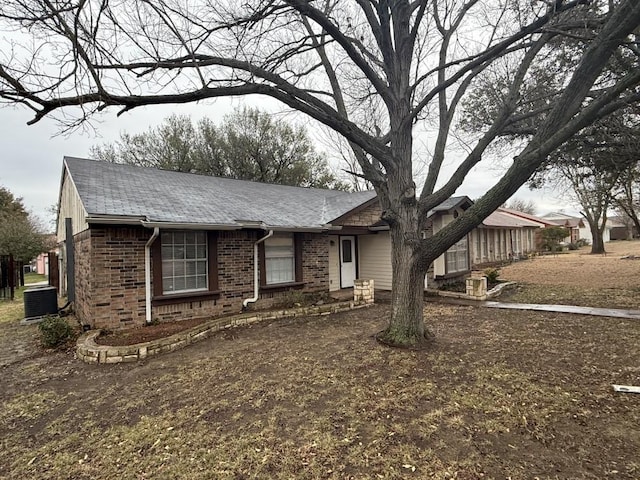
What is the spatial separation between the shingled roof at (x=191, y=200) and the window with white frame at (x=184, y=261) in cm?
58

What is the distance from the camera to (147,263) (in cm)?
749

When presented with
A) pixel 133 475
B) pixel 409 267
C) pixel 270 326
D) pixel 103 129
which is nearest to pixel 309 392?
pixel 133 475

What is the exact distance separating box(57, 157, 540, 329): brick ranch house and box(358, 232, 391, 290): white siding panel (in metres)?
0.04

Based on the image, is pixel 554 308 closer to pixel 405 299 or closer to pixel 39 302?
pixel 405 299

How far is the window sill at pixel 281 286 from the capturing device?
953 centimetres

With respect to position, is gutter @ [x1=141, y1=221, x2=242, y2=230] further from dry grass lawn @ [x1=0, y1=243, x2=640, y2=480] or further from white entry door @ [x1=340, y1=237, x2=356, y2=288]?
white entry door @ [x1=340, y1=237, x2=356, y2=288]

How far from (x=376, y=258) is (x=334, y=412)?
30.7 feet

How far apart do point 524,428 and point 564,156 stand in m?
9.75

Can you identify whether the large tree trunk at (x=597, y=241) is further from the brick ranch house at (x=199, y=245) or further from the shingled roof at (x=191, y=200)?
the shingled roof at (x=191, y=200)

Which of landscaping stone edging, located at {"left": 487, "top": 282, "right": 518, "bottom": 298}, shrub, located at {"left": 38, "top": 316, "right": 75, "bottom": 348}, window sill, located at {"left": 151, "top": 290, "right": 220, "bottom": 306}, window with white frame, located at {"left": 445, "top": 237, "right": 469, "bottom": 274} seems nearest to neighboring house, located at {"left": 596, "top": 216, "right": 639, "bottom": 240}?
window with white frame, located at {"left": 445, "top": 237, "right": 469, "bottom": 274}

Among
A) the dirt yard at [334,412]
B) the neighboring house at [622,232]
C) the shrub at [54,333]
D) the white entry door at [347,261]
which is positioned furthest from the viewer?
the neighboring house at [622,232]

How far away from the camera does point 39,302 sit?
9.34 meters

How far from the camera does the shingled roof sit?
768 cm

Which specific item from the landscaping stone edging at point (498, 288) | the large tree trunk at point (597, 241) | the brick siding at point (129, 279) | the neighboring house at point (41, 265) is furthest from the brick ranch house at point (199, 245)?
the large tree trunk at point (597, 241)
